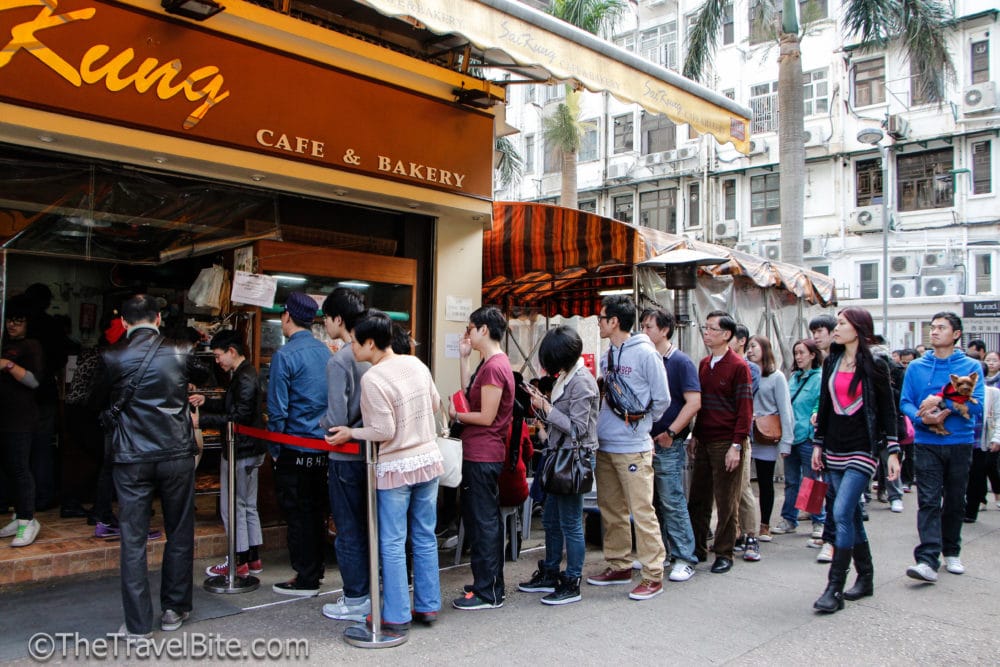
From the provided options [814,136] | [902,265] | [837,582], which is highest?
[814,136]

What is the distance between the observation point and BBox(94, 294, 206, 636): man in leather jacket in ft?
13.7

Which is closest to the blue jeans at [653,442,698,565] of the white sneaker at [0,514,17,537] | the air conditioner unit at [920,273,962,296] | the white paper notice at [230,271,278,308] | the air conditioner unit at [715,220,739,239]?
the white paper notice at [230,271,278,308]

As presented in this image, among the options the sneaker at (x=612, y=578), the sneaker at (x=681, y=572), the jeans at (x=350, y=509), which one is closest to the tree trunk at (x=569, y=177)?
the sneaker at (x=681, y=572)

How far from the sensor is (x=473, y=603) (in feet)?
16.2

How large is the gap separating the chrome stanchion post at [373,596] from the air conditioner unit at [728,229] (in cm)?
2653

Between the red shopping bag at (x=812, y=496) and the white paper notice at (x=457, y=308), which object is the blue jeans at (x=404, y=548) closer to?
the red shopping bag at (x=812, y=496)

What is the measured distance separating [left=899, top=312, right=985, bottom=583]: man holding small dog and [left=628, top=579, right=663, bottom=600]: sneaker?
6.46 feet

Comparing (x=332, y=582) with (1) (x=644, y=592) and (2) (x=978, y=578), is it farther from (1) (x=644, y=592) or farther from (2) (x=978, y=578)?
(2) (x=978, y=578)

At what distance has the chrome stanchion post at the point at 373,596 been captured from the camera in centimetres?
427

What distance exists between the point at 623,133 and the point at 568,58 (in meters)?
27.9

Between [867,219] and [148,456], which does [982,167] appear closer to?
[867,219]

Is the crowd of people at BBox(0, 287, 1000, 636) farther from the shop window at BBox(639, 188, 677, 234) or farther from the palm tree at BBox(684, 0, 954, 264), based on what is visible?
the shop window at BBox(639, 188, 677, 234)

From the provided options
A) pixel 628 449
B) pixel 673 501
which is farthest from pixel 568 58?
pixel 673 501

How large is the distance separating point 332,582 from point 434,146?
3.67 meters
